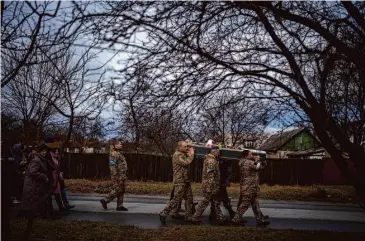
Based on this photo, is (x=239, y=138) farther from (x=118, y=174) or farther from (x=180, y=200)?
(x=180, y=200)

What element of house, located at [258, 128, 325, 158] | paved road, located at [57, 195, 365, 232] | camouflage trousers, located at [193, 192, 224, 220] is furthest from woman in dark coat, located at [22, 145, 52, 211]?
house, located at [258, 128, 325, 158]

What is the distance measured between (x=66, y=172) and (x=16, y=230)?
2098cm

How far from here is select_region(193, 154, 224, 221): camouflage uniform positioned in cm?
940

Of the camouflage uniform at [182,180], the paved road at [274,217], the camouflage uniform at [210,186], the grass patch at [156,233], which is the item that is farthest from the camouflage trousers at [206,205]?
the grass patch at [156,233]

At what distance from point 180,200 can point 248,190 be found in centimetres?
166

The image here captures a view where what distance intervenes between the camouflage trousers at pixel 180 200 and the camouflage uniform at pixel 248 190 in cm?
118

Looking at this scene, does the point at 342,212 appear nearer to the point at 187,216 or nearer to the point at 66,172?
the point at 187,216

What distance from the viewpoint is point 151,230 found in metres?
8.20

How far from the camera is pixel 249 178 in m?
9.50

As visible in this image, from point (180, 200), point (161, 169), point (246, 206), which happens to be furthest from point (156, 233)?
point (161, 169)

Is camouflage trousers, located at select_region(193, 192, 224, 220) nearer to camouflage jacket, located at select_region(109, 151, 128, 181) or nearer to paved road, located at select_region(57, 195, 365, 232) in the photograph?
paved road, located at select_region(57, 195, 365, 232)

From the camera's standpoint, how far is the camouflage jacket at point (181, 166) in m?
9.77

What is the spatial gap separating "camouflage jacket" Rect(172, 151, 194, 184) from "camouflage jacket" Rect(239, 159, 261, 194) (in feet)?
4.39

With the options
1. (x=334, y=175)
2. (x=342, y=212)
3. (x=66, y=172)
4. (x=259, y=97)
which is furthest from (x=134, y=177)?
(x=259, y=97)
